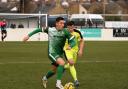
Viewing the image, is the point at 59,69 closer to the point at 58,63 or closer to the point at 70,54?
the point at 58,63

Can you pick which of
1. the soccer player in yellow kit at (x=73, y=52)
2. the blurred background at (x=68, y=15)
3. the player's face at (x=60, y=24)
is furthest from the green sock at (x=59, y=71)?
the blurred background at (x=68, y=15)

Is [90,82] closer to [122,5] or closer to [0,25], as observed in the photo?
[0,25]

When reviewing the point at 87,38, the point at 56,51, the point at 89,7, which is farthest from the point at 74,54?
the point at 89,7

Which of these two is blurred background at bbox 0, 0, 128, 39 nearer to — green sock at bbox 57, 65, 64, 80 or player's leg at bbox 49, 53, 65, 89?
player's leg at bbox 49, 53, 65, 89

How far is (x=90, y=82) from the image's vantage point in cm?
1488

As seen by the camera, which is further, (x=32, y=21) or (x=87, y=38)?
(x=32, y=21)

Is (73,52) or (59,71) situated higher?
(73,52)

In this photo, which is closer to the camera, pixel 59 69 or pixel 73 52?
pixel 59 69

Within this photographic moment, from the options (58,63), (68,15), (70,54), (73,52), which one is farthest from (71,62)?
(68,15)

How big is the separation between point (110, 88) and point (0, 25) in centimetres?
3353

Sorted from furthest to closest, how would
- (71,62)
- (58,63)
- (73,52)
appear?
(73,52), (71,62), (58,63)

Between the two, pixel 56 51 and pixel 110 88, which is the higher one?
pixel 56 51

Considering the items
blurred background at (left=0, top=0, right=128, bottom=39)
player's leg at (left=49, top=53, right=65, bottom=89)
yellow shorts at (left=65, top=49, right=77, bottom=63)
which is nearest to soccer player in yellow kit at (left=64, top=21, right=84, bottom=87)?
yellow shorts at (left=65, top=49, right=77, bottom=63)

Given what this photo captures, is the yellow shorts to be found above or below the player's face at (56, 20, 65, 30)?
below
